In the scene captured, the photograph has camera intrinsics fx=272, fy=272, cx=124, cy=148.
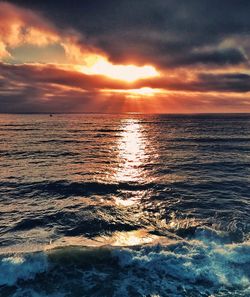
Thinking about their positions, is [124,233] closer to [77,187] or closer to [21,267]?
[21,267]

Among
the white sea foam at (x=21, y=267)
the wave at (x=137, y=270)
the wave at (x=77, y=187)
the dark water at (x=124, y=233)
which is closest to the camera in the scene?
the wave at (x=137, y=270)

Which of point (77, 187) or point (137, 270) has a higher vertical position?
point (137, 270)

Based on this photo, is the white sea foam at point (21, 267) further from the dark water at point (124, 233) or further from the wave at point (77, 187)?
the wave at point (77, 187)

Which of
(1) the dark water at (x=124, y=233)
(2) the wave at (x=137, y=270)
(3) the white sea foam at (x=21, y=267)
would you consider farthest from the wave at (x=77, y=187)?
(3) the white sea foam at (x=21, y=267)

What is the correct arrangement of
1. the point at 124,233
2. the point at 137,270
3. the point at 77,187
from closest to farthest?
the point at 137,270 < the point at 124,233 < the point at 77,187

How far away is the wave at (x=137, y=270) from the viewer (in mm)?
9352

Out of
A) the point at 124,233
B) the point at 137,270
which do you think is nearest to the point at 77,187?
the point at 124,233

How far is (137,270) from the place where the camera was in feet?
34.3

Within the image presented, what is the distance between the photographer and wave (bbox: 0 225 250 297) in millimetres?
9352

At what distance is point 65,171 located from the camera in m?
26.8

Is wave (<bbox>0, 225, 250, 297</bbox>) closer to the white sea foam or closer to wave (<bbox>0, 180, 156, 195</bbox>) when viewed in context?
the white sea foam

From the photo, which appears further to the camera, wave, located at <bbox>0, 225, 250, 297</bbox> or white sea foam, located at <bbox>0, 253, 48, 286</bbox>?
white sea foam, located at <bbox>0, 253, 48, 286</bbox>

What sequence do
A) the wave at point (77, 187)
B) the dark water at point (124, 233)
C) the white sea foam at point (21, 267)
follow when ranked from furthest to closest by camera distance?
the wave at point (77, 187) → the white sea foam at point (21, 267) → the dark water at point (124, 233)

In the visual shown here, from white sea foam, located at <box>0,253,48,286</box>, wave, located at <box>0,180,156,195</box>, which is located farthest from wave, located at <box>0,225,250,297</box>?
wave, located at <box>0,180,156,195</box>
